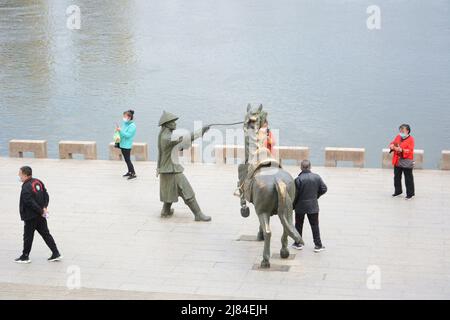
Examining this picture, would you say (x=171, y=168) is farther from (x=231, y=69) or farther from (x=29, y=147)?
(x=231, y=69)

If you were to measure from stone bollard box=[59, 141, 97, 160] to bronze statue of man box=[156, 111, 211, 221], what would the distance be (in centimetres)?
537

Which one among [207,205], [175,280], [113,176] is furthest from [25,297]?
[113,176]

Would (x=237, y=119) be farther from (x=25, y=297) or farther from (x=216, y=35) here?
(x=25, y=297)

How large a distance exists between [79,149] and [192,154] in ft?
9.10

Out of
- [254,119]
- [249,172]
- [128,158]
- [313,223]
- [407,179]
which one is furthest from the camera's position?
[128,158]

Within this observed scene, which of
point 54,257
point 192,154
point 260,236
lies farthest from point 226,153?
point 54,257

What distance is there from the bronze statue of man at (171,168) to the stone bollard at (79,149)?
537 centimetres

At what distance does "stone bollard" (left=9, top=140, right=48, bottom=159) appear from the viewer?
21.0m

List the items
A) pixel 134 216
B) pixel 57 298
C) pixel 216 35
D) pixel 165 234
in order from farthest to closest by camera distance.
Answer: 1. pixel 216 35
2. pixel 134 216
3. pixel 165 234
4. pixel 57 298

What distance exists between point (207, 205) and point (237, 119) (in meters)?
12.8

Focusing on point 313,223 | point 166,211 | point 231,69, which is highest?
point 231,69

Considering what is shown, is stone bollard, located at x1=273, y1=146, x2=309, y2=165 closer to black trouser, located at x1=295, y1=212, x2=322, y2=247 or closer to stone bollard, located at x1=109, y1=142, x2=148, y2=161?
stone bollard, located at x1=109, y1=142, x2=148, y2=161

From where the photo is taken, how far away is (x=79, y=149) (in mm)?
20812

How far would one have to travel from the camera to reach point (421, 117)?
97.8 feet
